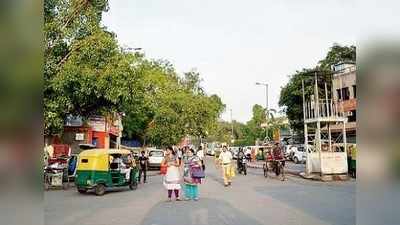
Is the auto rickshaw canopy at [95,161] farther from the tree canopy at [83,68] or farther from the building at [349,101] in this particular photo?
the building at [349,101]

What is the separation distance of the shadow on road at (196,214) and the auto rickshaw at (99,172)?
4.23m

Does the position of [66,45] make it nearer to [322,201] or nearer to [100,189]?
[100,189]

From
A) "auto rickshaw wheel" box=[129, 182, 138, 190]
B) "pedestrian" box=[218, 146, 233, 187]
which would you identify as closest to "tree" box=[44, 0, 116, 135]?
"auto rickshaw wheel" box=[129, 182, 138, 190]

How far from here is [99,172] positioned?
17.6m

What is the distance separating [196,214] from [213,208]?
121cm

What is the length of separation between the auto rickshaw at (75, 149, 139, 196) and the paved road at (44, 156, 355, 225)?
0.45m

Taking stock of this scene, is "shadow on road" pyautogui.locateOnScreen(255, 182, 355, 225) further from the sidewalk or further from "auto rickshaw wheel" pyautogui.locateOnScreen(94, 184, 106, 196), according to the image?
the sidewalk
